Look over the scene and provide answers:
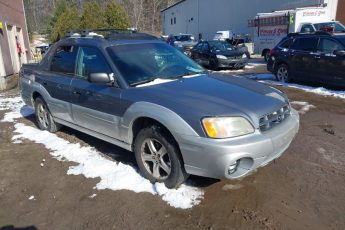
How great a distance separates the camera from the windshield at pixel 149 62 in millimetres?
4273

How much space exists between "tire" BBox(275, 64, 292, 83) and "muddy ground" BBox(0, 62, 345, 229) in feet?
21.1

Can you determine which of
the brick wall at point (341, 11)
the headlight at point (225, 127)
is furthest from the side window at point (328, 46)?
the brick wall at point (341, 11)

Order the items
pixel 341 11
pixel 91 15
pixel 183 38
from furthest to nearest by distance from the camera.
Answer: pixel 183 38 < pixel 341 11 < pixel 91 15

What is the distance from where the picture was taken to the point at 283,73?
37.3 feet

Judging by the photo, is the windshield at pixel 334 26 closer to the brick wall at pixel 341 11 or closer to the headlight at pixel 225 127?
the brick wall at pixel 341 11

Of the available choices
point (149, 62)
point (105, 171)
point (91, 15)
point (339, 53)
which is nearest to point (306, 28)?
point (339, 53)

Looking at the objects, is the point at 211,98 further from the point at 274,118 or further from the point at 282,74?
the point at 282,74

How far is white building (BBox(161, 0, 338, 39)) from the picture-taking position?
2656 centimetres

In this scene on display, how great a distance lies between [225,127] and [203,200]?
0.90 meters

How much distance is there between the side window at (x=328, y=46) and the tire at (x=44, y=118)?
7.62 metres

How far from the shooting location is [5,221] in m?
3.54

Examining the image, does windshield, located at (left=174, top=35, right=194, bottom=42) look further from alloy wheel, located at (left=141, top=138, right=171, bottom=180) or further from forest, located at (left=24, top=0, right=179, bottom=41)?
alloy wheel, located at (left=141, top=138, right=171, bottom=180)

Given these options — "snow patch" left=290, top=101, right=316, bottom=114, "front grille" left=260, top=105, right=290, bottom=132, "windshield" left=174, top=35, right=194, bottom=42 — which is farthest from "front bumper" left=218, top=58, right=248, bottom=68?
"front grille" left=260, top=105, right=290, bottom=132

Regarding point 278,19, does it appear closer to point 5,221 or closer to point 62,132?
point 62,132
